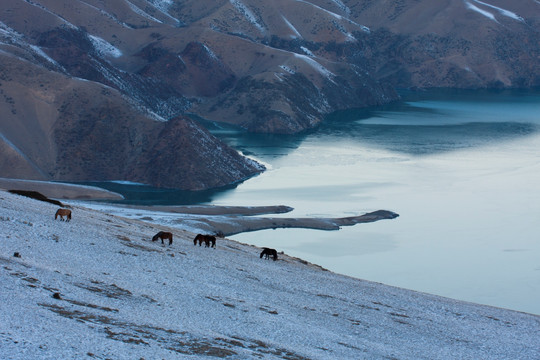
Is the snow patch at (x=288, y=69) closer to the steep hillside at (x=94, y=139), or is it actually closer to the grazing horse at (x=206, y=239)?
the steep hillside at (x=94, y=139)

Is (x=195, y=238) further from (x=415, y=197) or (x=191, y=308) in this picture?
(x=415, y=197)

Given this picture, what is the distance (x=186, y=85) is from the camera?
188m

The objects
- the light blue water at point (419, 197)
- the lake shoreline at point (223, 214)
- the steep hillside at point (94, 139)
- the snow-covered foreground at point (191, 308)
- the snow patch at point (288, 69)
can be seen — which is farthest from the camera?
the snow patch at point (288, 69)

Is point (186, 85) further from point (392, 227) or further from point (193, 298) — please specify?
→ point (193, 298)

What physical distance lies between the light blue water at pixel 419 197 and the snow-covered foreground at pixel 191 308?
21399 mm

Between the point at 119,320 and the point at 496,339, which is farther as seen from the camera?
the point at 496,339

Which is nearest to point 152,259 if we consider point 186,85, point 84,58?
point 84,58

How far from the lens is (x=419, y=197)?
96.1 metres

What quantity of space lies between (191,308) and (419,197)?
240 ft

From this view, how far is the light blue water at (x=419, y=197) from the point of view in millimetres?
64750

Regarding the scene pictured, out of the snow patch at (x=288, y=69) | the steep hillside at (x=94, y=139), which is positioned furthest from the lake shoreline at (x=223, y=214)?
the snow patch at (x=288, y=69)

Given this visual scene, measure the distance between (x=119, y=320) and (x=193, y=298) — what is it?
6219mm

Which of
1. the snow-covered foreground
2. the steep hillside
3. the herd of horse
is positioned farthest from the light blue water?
the snow-covered foreground

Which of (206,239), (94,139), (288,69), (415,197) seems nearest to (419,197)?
(415,197)
